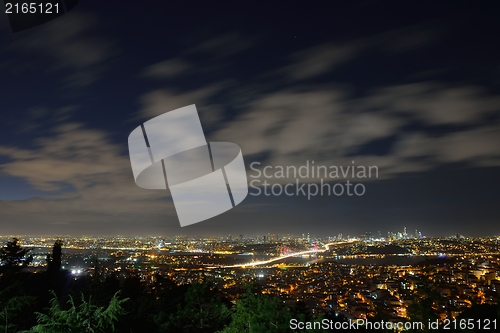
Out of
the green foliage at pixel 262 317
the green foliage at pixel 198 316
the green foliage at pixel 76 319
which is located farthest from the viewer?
the green foliage at pixel 198 316

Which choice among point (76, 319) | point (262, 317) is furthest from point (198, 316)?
point (76, 319)

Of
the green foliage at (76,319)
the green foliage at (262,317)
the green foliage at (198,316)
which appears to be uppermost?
the green foliage at (76,319)

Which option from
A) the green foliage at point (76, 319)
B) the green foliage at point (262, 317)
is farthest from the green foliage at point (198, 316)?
the green foliage at point (76, 319)

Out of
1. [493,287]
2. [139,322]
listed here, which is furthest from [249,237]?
[139,322]

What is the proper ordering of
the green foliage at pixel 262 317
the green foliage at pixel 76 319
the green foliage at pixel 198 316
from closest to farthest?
the green foliage at pixel 76 319
the green foliage at pixel 262 317
the green foliage at pixel 198 316

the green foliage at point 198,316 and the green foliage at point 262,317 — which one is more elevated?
the green foliage at point 262,317

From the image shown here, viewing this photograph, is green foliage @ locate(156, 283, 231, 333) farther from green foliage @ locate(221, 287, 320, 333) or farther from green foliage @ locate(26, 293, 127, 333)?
green foliage @ locate(26, 293, 127, 333)

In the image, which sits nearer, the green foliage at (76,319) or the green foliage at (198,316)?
the green foliage at (76,319)

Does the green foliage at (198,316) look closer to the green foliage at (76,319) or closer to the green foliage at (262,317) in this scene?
the green foliage at (262,317)

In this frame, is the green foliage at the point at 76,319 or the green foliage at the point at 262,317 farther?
the green foliage at the point at 262,317

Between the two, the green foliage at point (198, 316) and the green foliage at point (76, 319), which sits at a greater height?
the green foliage at point (76, 319)

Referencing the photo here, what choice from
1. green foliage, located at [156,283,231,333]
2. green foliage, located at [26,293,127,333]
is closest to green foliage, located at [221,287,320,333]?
green foliage, located at [26,293,127,333]

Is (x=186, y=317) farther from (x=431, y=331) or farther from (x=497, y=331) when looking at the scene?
(x=497, y=331)
